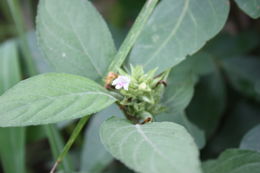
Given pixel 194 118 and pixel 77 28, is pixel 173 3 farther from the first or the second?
pixel 194 118

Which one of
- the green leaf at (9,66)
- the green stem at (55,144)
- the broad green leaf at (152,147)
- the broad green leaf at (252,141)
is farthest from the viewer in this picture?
the green leaf at (9,66)

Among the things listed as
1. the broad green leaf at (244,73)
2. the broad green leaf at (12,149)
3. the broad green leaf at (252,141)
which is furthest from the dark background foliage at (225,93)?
the broad green leaf at (252,141)

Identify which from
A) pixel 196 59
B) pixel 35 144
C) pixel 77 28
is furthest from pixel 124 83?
pixel 35 144

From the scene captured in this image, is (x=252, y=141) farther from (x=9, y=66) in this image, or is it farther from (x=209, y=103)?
(x=9, y=66)

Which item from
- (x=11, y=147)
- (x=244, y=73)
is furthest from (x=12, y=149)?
(x=244, y=73)

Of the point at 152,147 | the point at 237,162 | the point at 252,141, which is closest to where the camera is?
the point at 152,147

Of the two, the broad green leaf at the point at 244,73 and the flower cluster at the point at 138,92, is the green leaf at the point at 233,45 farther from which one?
the flower cluster at the point at 138,92

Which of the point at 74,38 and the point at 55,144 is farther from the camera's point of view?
the point at 55,144
